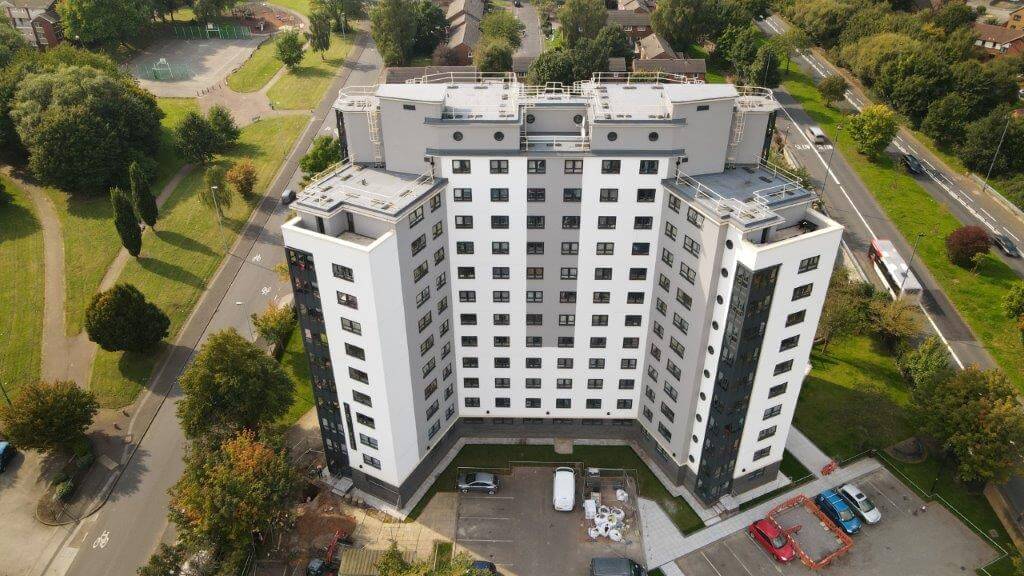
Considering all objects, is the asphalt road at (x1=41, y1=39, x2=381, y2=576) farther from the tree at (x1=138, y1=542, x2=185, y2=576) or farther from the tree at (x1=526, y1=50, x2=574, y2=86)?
the tree at (x1=526, y1=50, x2=574, y2=86)

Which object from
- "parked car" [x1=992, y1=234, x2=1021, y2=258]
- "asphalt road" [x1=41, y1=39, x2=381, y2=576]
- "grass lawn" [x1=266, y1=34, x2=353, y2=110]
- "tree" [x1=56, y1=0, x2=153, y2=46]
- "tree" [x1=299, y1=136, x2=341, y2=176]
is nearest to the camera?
"asphalt road" [x1=41, y1=39, x2=381, y2=576]

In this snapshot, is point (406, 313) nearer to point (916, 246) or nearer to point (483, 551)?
point (483, 551)

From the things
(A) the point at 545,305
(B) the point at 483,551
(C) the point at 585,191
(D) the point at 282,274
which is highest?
(C) the point at 585,191

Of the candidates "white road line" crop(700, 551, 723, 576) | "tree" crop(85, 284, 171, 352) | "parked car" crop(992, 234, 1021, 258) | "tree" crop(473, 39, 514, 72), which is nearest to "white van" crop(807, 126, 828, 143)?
"parked car" crop(992, 234, 1021, 258)

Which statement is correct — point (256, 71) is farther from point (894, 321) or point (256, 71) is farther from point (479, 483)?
point (894, 321)

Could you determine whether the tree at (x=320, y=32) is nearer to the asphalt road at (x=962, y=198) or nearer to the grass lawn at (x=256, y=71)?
the grass lawn at (x=256, y=71)

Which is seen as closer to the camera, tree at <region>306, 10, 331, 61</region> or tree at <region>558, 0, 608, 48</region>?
tree at <region>558, 0, 608, 48</region>

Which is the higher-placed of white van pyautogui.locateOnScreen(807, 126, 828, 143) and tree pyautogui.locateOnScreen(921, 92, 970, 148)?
tree pyautogui.locateOnScreen(921, 92, 970, 148)

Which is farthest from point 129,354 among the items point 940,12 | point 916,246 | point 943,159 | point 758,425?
point 940,12
